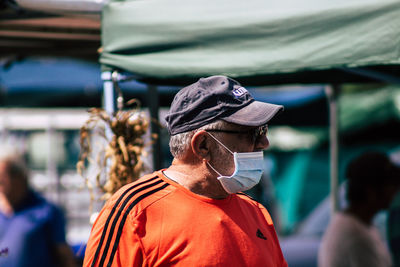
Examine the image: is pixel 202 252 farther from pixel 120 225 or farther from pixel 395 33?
pixel 395 33

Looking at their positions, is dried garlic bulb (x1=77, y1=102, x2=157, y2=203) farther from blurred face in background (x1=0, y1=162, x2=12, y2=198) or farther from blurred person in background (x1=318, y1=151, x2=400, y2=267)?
blurred person in background (x1=318, y1=151, x2=400, y2=267)

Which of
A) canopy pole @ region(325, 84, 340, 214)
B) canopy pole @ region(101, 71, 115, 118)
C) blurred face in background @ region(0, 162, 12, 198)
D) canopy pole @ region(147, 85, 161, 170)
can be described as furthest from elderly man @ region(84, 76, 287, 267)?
canopy pole @ region(325, 84, 340, 214)

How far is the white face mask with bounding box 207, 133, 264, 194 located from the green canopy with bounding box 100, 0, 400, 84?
1.85ft

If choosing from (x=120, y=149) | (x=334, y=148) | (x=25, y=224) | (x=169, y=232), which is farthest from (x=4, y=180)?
(x=334, y=148)

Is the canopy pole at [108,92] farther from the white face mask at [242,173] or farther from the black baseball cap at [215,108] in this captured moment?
the white face mask at [242,173]

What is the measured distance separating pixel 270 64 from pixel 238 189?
2.29ft

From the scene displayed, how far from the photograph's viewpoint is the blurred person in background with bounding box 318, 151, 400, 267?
2965 mm

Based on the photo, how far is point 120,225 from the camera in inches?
65.1

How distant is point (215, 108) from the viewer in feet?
5.79

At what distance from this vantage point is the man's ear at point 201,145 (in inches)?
70.1

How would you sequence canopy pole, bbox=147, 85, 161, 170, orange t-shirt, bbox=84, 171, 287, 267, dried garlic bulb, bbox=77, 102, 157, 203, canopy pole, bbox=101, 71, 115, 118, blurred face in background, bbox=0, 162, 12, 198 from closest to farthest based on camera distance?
orange t-shirt, bbox=84, 171, 287, 267 < dried garlic bulb, bbox=77, 102, 157, 203 < canopy pole, bbox=101, 71, 115, 118 < canopy pole, bbox=147, 85, 161, 170 < blurred face in background, bbox=0, 162, 12, 198

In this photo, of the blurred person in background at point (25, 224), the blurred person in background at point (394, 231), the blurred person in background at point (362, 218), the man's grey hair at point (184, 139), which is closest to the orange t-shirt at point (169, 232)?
the man's grey hair at point (184, 139)

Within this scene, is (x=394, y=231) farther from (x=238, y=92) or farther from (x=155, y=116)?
Answer: (x=238, y=92)

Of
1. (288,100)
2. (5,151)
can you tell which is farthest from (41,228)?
(288,100)
